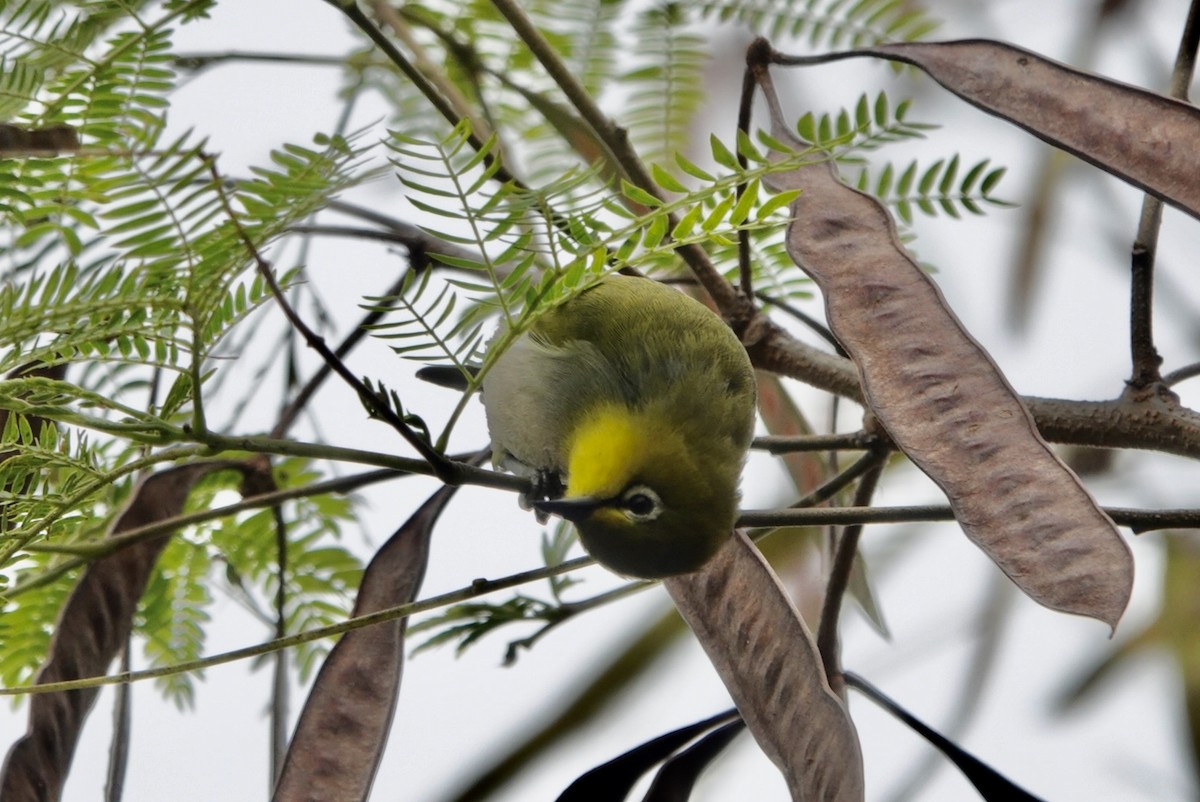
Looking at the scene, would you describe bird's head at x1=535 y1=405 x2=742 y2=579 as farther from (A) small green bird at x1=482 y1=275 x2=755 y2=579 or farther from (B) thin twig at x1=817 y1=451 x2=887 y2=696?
(B) thin twig at x1=817 y1=451 x2=887 y2=696

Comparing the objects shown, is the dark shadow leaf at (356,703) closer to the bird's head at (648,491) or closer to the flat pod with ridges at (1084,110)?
the bird's head at (648,491)

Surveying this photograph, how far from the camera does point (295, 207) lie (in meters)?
1.11

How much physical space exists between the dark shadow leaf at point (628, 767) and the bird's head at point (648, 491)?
18cm

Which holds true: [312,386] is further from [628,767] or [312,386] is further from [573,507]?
[628,767]

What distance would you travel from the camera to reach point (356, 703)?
1473 millimetres

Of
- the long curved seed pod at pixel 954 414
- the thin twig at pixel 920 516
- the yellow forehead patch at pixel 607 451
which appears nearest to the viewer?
the long curved seed pod at pixel 954 414

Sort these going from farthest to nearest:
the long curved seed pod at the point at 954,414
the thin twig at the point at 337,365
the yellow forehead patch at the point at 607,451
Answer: the yellow forehead patch at the point at 607,451 < the long curved seed pod at the point at 954,414 < the thin twig at the point at 337,365

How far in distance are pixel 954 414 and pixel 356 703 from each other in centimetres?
76

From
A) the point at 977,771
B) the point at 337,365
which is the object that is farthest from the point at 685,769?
the point at 337,365

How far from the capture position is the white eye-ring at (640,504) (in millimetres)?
1600

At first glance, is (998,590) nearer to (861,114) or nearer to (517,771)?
(517,771)

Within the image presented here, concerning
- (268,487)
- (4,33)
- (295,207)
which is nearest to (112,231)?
(295,207)

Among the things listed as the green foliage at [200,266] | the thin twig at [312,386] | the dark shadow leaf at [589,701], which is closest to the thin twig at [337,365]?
the green foliage at [200,266]

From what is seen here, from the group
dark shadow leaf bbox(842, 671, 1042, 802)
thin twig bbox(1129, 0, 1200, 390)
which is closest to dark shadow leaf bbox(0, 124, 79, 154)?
dark shadow leaf bbox(842, 671, 1042, 802)
